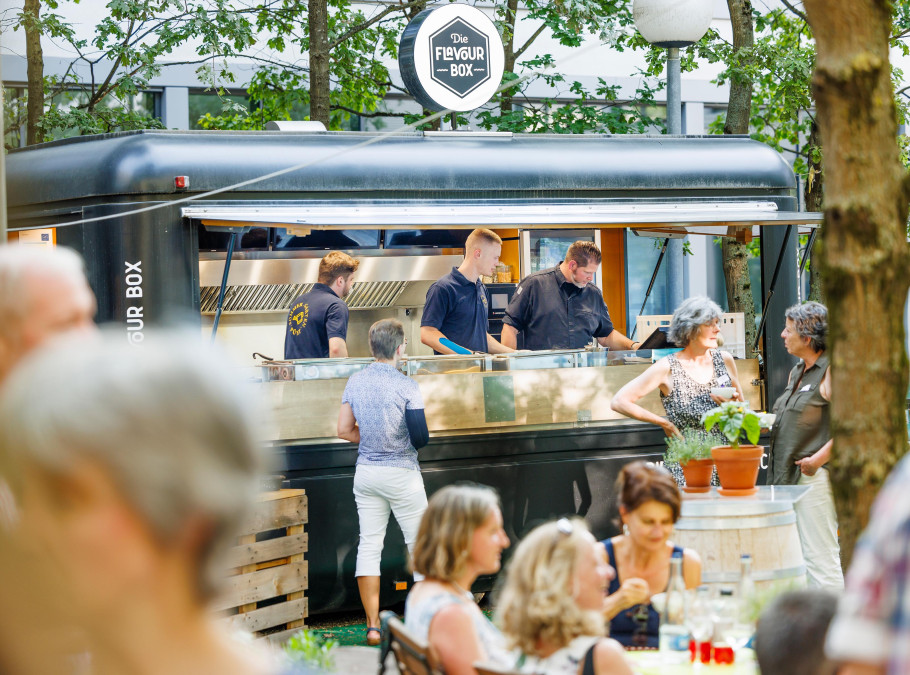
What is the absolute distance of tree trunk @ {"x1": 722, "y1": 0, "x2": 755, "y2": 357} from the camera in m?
10.0

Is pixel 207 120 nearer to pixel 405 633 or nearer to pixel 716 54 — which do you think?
pixel 716 54

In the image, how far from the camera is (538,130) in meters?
11.6

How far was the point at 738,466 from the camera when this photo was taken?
5609 mm

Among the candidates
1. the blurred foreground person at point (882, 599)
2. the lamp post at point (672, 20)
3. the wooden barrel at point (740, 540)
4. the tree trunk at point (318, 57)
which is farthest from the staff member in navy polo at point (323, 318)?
the blurred foreground person at point (882, 599)

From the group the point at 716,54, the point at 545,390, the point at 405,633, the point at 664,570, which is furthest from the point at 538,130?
the point at 405,633

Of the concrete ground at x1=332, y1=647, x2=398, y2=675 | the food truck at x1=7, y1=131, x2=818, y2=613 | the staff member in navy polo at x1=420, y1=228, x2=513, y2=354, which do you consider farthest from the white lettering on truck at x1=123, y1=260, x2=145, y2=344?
the concrete ground at x1=332, y1=647, x2=398, y2=675

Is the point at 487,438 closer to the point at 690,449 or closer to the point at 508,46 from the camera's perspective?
the point at 690,449

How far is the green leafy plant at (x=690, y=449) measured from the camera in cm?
584

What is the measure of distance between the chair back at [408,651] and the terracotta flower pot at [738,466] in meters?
2.42

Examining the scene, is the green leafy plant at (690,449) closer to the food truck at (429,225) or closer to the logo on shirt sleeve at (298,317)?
the food truck at (429,225)

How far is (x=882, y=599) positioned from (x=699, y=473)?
4.56m

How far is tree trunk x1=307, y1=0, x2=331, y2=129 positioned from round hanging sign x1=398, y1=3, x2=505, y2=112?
2988 millimetres

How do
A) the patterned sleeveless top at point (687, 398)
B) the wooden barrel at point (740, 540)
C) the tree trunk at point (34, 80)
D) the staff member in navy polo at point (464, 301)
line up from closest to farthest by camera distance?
the wooden barrel at point (740, 540)
the patterned sleeveless top at point (687, 398)
the staff member in navy polo at point (464, 301)
the tree trunk at point (34, 80)

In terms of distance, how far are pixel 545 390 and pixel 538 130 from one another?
490cm
